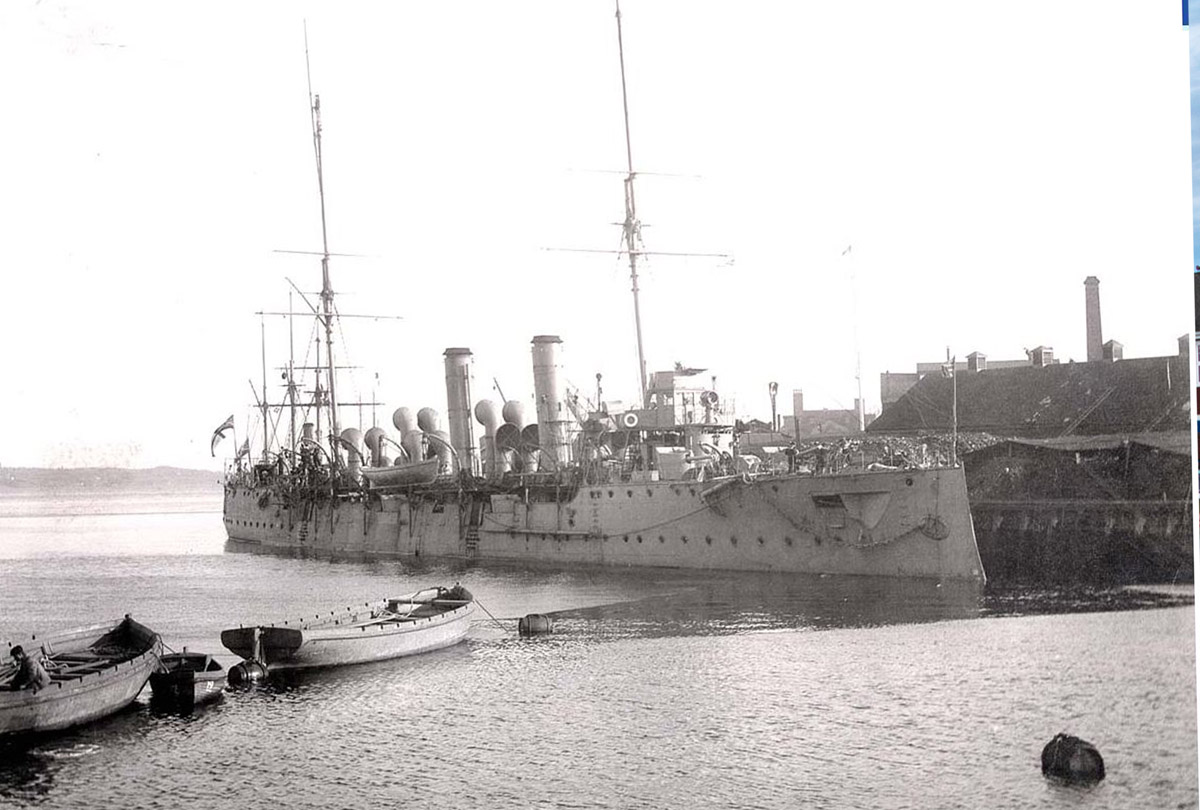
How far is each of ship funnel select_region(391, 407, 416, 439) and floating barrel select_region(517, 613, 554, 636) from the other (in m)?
10.2

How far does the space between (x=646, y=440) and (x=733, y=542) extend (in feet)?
10.00

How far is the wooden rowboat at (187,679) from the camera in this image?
1027 cm

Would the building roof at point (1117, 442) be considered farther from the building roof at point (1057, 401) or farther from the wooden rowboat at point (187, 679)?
the wooden rowboat at point (187, 679)

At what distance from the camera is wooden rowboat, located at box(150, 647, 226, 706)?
33.7 ft

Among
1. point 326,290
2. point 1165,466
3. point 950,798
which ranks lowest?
point 950,798

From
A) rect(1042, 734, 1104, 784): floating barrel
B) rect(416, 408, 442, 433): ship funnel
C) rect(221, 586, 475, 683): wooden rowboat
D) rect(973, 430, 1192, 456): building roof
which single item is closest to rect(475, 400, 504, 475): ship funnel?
rect(416, 408, 442, 433): ship funnel

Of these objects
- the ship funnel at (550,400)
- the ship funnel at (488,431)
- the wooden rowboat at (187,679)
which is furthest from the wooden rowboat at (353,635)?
the ship funnel at (488,431)

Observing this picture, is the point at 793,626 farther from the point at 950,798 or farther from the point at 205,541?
the point at 205,541

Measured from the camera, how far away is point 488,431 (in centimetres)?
2484

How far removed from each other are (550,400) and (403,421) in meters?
3.23

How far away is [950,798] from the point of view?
298 inches

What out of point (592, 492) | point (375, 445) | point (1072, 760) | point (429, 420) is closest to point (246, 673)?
point (1072, 760)

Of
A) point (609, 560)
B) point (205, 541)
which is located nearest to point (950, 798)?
point (609, 560)

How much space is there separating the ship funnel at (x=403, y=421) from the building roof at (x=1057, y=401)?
9.74 meters
